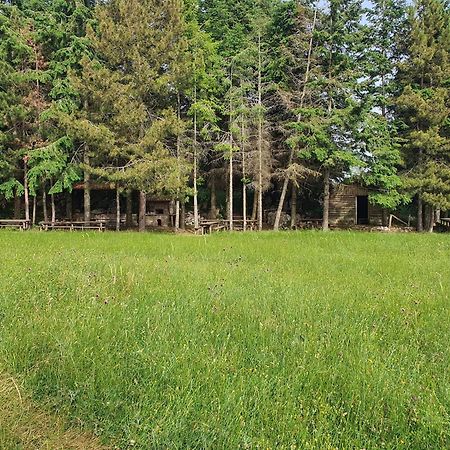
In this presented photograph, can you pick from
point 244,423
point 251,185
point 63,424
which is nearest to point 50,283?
point 63,424

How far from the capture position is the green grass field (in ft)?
9.92

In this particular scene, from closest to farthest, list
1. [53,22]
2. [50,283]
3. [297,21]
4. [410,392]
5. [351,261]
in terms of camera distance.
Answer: [410,392] < [50,283] < [351,261] < [53,22] < [297,21]

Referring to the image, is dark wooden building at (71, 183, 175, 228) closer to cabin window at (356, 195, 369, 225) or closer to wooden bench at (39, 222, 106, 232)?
wooden bench at (39, 222, 106, 232)

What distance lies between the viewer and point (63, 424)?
3.03 metres

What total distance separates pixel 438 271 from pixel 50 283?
25.1ft

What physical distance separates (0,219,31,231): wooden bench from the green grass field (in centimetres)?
1795

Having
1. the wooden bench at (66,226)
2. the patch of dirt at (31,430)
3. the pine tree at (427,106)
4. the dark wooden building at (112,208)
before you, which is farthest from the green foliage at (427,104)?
the patch of dirt at (31,430)

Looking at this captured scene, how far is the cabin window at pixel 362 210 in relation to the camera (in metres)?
34.4

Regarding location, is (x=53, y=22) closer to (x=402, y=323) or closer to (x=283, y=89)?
(x=283, y=89)

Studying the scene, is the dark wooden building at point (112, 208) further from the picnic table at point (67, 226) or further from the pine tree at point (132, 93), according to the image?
the pine tree at point (132, 93)

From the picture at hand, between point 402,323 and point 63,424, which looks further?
point 402,323

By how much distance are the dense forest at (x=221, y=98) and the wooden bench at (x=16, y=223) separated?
996 millimetres

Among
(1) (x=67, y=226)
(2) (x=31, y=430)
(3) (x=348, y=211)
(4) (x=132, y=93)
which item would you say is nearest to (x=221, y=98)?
(4) (x=132, y=93)

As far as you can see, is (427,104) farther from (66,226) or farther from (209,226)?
(66,226)
